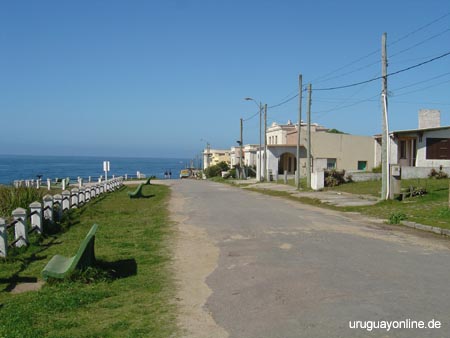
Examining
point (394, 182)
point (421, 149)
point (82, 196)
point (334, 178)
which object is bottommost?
point (82, 196)

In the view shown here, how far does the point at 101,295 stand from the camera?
7004 mm

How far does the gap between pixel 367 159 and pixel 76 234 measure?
4604 cm

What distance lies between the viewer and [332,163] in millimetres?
54188

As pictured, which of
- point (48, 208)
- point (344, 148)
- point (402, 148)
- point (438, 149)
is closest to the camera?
point (48, 208)

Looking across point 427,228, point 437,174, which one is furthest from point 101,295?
point 437,174

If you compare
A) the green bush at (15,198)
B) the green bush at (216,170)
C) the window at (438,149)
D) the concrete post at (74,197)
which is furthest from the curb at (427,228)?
the green bush at (216,170)

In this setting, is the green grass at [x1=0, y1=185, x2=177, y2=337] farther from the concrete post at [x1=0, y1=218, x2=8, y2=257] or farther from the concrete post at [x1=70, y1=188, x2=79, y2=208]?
the concrete post at [x1=70, y1=188, x2=79, y2=208]

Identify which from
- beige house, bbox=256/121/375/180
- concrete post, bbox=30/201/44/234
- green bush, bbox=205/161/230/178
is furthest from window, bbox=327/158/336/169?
concrete post, bbox=30/201/44/234

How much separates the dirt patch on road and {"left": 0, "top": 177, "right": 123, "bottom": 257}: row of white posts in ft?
11.5

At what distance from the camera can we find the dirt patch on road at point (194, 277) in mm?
5655

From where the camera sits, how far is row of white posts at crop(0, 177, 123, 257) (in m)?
10.5

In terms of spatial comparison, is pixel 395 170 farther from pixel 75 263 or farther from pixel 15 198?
pixel 75 263

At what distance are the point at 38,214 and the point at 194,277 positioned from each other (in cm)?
676

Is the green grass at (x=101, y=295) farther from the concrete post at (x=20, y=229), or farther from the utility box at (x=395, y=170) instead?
the utility box at (x=395, y=170)
